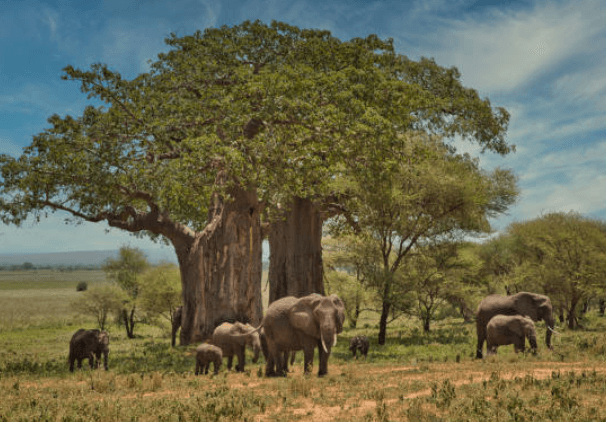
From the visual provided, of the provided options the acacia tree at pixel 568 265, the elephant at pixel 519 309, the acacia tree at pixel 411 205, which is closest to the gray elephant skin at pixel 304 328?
the elephant at pixel 519 309

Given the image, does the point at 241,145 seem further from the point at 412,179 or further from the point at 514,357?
the point at 514,357

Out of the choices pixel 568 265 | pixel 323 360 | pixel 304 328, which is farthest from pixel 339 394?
pixel 568 265

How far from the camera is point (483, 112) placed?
26.7m

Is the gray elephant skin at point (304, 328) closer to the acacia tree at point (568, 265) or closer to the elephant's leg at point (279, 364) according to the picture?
the elephant's leg at point (279, 364)

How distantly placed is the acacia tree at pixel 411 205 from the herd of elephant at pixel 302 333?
5656 mm

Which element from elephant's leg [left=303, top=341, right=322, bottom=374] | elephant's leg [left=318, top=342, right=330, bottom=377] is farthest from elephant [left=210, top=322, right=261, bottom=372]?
elephant's leg [left=318, top=342, right=330, bottom=377]

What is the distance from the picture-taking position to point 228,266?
64.8 ft

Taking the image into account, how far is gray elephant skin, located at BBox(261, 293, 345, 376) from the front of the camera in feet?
38.5

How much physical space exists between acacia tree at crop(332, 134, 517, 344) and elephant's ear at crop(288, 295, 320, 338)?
32.0ft

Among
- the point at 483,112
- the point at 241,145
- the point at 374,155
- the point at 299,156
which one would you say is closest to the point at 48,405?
the point at 241,145

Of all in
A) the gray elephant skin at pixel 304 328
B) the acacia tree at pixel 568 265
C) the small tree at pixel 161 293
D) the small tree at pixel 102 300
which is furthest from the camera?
the small tree at pixel 102 300

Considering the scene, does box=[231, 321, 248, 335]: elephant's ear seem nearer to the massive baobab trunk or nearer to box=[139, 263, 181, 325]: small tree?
the massive baobab trunk

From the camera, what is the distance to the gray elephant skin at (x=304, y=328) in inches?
462

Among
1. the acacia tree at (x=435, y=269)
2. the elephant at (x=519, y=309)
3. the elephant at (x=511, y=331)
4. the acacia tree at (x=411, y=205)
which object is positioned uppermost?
the acacia tree at (x=411, y=205)
